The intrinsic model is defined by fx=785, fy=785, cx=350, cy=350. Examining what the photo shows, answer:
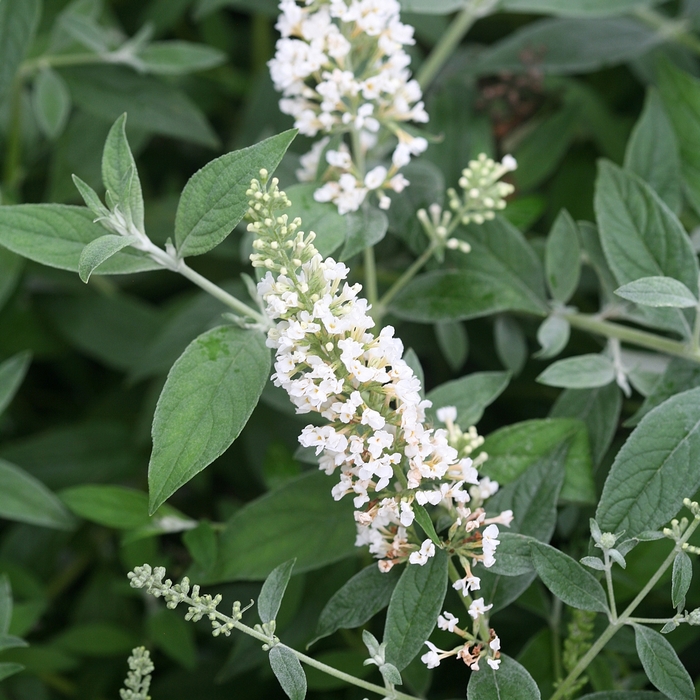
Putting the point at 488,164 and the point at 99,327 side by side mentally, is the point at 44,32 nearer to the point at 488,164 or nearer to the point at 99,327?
the point at 99,327

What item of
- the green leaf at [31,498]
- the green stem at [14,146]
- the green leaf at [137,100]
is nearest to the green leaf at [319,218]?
the green leaf at [137,100]

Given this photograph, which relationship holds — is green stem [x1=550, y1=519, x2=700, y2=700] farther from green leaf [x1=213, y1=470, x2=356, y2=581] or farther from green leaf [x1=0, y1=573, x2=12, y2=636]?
green leaf [x1=0, y1=573, x2=12, y2=636]

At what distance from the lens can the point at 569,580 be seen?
74 centimetres

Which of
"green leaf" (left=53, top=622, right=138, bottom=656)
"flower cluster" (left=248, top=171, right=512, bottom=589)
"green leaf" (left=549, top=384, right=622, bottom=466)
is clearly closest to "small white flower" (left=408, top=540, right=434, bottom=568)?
"flower cluster" (left=248, top=171, right=512, bottom=589)

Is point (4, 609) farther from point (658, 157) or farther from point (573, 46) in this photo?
point (573, 46)

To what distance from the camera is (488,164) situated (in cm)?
95

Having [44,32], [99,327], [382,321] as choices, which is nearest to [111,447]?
[99,327]

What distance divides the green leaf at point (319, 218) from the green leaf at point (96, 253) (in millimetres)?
234

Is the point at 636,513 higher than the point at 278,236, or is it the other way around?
the point at 278,236

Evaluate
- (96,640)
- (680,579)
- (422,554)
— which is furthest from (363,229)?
(96,640)

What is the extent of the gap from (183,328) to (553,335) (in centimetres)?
60

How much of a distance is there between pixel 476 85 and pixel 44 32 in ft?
2.81

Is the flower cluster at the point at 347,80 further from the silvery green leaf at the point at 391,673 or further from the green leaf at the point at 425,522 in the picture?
the silvery green leaf at the point at 391,673

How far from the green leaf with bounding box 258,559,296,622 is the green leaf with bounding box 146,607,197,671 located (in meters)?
0.50
